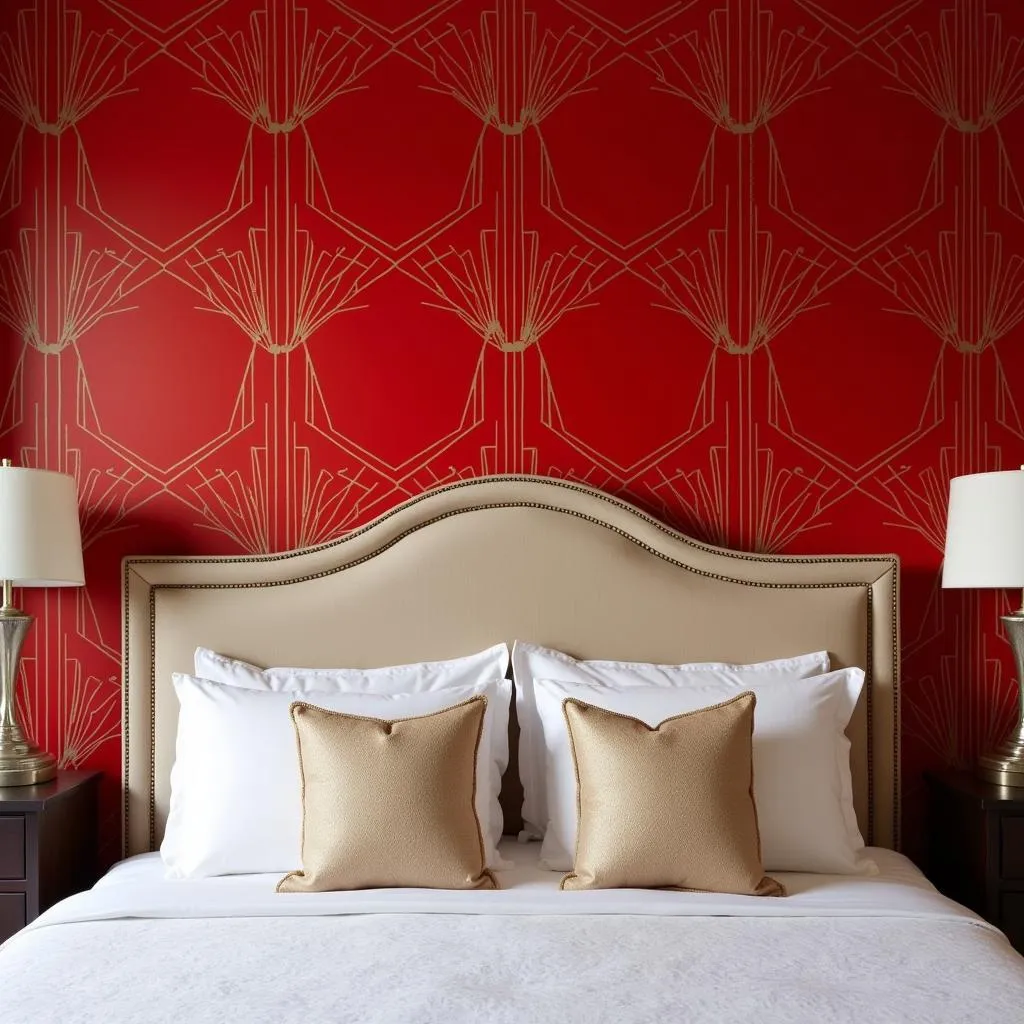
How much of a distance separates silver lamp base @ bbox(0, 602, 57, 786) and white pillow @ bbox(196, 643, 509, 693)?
41 centimetres

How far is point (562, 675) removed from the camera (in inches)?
96.3

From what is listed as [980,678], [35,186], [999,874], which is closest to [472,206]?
[35,186]

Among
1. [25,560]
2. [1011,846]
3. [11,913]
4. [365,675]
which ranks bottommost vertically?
[11,913]

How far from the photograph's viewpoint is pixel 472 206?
2.76 meters

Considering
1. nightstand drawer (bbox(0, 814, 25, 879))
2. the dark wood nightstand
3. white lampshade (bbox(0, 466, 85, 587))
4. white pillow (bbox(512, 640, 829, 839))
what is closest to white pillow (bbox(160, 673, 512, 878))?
white pillow (bbox(512, 640, 829, 839))

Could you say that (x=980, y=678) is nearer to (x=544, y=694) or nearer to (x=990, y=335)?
(x=990, y=335)

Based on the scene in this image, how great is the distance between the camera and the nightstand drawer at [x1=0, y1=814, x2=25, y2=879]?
2.23m

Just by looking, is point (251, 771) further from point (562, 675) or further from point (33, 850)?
point (562, 675)

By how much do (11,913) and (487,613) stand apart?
1209 millimetres

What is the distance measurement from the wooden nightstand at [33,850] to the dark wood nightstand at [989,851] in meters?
2.03

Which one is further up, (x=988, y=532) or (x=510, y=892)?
(x=988, y=532)

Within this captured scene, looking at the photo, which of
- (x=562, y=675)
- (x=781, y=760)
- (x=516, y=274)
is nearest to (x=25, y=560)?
(x=562, y=675)

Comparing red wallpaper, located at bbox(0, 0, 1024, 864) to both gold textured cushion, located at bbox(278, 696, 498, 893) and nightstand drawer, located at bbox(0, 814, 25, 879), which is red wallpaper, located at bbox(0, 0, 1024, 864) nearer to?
nightstand drawer, located at bbox(0, 814, 25, 879)

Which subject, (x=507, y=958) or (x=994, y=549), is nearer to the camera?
(x=507, y=958)
